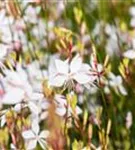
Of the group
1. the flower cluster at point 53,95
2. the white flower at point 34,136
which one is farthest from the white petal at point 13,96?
the white flower at point 34,136

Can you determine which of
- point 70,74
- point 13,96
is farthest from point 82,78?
point 13,96

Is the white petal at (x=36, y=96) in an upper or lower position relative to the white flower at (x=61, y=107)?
upper

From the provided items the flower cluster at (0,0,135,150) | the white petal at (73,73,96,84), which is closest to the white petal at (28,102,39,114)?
the flower cluster at (0,0,135,150)

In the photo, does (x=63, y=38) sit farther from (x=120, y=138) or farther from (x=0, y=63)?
(x=120, y=138)

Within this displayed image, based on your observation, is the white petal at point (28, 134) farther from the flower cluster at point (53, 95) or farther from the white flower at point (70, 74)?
the white flower at point (70, 74)

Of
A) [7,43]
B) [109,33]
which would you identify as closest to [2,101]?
[7,43]
